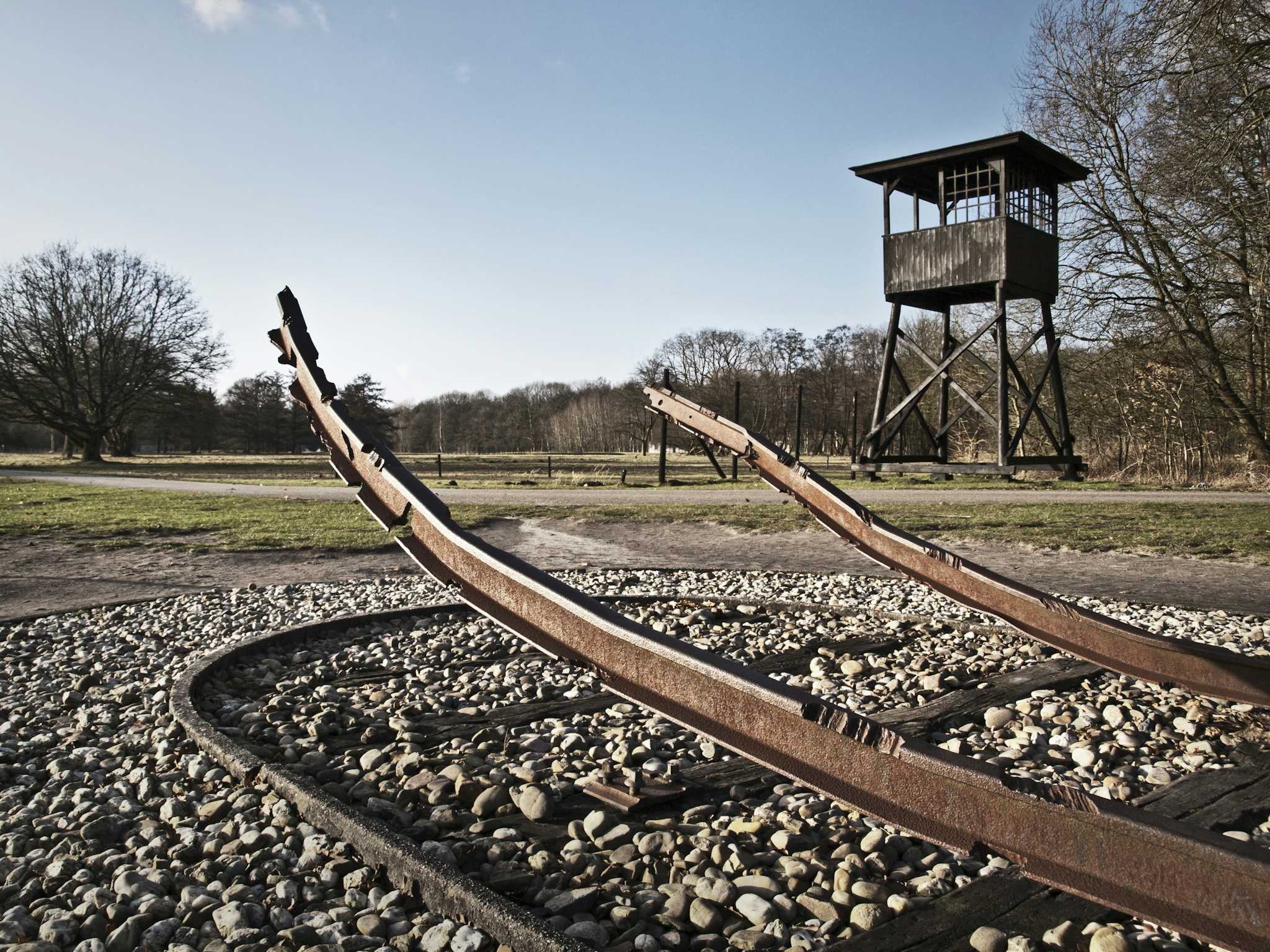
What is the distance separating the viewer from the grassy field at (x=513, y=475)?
2317 cm

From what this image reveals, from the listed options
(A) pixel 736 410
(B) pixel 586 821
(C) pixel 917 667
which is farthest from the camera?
(A) pixel 736 410

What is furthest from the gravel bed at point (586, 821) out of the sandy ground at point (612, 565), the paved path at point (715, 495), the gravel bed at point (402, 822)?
the paved path at point (715, 495)

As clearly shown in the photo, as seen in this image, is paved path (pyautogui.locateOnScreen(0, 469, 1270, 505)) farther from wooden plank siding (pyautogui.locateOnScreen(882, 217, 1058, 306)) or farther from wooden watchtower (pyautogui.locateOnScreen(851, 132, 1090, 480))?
wooden plank siding (pyautogui.locateOnScreen(882, 217, 1058, 306))

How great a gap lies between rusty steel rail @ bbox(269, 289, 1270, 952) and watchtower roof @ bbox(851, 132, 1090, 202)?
9.70 metres

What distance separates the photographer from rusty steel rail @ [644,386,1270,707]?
3033 mm

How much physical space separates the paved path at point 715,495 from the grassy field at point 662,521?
46.1 inches

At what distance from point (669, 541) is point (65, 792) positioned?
9.05m

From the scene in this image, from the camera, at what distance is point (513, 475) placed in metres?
34.2

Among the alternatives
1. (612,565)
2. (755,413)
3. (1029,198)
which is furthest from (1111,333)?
(755,413)

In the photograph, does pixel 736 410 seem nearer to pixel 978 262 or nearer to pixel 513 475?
pixel 978 262

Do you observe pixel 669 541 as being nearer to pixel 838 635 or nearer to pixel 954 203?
pixel 838 635

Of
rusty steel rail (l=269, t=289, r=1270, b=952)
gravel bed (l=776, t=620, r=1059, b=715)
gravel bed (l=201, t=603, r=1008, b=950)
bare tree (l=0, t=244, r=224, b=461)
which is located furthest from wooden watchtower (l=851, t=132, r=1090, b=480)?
bare tree (l=0, t=244, r=224, b=461)

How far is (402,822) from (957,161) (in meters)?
12.7

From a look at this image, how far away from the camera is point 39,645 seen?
18.2 feet
